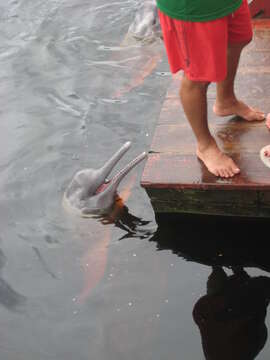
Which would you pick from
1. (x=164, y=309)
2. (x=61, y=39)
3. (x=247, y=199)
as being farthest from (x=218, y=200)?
(x=61, y=39)

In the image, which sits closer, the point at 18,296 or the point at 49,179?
the point at 18,296

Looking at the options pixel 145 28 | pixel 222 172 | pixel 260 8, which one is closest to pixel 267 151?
pixel 222 172

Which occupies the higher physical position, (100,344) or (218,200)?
(218,200)

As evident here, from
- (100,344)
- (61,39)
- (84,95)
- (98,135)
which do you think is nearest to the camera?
(100,344)

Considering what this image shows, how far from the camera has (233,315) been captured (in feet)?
11.2

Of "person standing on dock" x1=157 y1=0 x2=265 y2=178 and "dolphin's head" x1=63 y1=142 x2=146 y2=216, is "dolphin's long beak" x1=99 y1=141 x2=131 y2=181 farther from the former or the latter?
"person standing on dock" x1=157 y1=0 x2=265 y2=178

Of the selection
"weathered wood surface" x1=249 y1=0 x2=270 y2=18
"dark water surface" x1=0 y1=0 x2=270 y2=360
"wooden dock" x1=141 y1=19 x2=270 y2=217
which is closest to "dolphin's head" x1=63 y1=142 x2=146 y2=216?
"dark water surface" x1=0 y1=0 x2=270 y2=360

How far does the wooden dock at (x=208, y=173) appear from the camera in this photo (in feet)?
11.5

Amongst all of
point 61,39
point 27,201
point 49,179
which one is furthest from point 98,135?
point 61,39

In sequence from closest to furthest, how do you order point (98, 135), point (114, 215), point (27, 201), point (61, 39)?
point (114, 215) < point (27, 201) < point (98, 135) < point (61, 39)

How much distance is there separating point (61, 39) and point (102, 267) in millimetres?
5107

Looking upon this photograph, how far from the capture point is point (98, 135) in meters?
5.68

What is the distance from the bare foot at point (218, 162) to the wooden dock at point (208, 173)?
0.16 feet

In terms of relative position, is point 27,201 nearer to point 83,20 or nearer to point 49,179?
point 49,179
